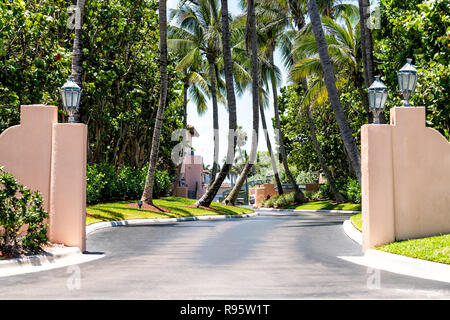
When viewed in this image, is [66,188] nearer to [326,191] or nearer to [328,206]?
[328,206]

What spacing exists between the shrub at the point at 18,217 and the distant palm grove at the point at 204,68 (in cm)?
701

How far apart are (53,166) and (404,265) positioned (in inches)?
292

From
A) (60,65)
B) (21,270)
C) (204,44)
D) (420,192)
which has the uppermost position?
(204,44)

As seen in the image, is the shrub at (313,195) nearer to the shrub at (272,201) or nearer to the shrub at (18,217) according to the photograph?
the shrub at (272,201)

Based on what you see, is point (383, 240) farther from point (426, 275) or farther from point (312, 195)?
point (312, 195)

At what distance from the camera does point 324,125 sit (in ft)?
143

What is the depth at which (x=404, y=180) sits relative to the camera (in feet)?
38.7

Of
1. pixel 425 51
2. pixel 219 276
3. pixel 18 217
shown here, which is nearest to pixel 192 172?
pixel 425 51

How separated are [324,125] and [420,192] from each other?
32.2 meters

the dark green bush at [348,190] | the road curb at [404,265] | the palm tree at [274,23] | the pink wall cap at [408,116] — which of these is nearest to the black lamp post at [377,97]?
the pink wall cap at [408,116]

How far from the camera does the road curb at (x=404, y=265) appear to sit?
8953mm

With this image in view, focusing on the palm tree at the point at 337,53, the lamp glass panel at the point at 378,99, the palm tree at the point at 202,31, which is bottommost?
the lamp glass panel at the point at 378,99

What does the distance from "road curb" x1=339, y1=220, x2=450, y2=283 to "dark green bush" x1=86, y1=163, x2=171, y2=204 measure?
55.0ft

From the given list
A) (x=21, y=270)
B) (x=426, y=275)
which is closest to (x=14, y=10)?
(x=21, y=270)
